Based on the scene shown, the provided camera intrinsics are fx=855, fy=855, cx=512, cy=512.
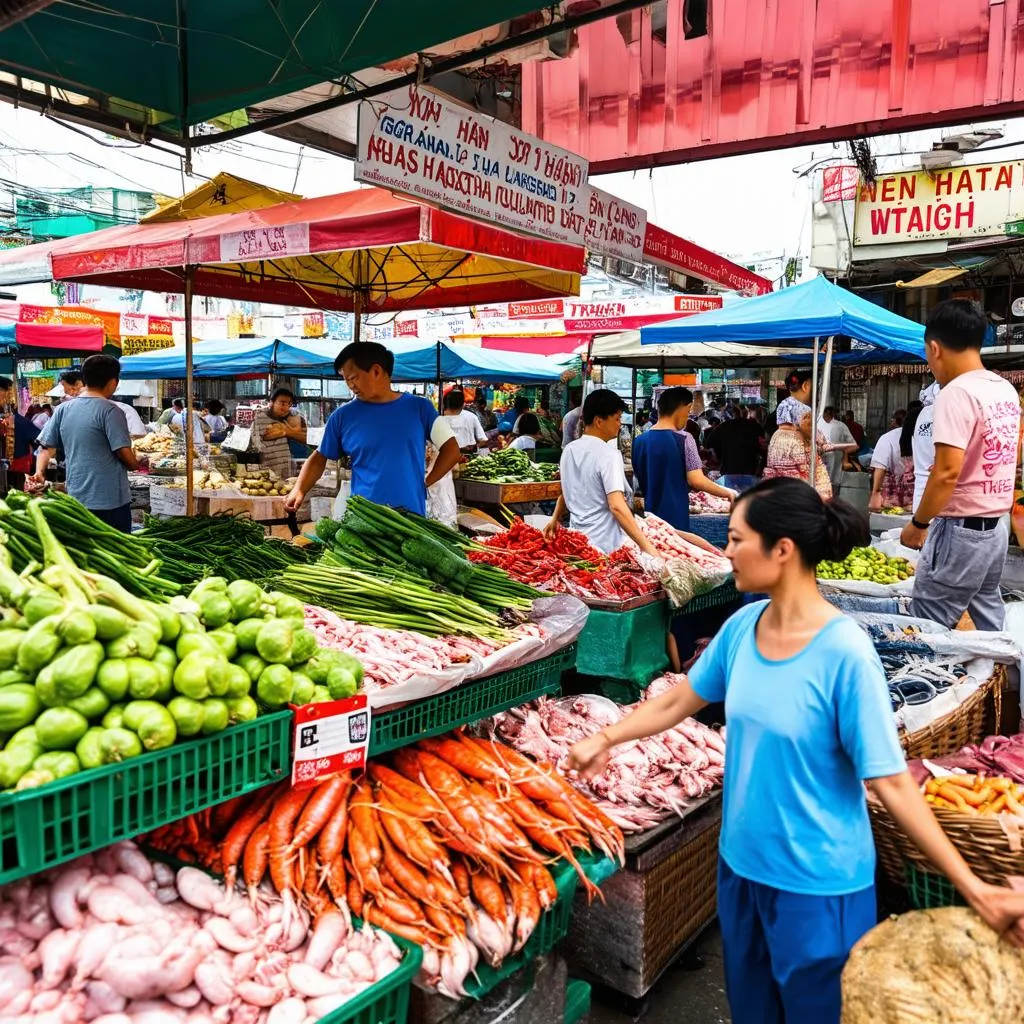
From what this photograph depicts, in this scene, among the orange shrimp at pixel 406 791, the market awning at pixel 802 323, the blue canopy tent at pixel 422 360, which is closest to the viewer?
the orange shrimp at pixel 406 791

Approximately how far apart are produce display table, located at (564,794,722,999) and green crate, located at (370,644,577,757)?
691mm

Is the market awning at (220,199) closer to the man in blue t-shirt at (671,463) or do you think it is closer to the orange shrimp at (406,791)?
the man in blue t-shirt at (671,463)

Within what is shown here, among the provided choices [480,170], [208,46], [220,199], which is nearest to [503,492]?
[220,199]

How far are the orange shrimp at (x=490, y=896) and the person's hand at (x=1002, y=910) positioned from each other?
1.22 metres

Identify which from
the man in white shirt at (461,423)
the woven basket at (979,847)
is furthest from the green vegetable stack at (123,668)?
the man in white shirt at (461,423)

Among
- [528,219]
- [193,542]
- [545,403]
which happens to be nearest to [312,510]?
[528,219]

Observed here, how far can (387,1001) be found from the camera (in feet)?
6.96

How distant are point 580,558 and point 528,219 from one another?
2329 millimetres

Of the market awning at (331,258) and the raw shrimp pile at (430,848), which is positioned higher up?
the market awning at (331,258)

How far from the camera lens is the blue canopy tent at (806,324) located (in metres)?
7.80

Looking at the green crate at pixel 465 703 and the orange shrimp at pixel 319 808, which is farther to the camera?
the green crate at pixel 465 703

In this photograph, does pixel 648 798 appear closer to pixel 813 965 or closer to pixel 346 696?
pixel 813 965

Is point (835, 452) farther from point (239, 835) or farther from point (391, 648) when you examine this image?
point (239, 835)

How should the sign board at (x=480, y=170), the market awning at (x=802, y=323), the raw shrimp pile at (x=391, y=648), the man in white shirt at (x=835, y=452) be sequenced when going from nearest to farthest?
the raw shrimp pile at (x=391, y=648) < the sign board at (x=480, y=170) < the market awning at (x=802, y=323) < the man in white shirt at (x=835, y=452)
